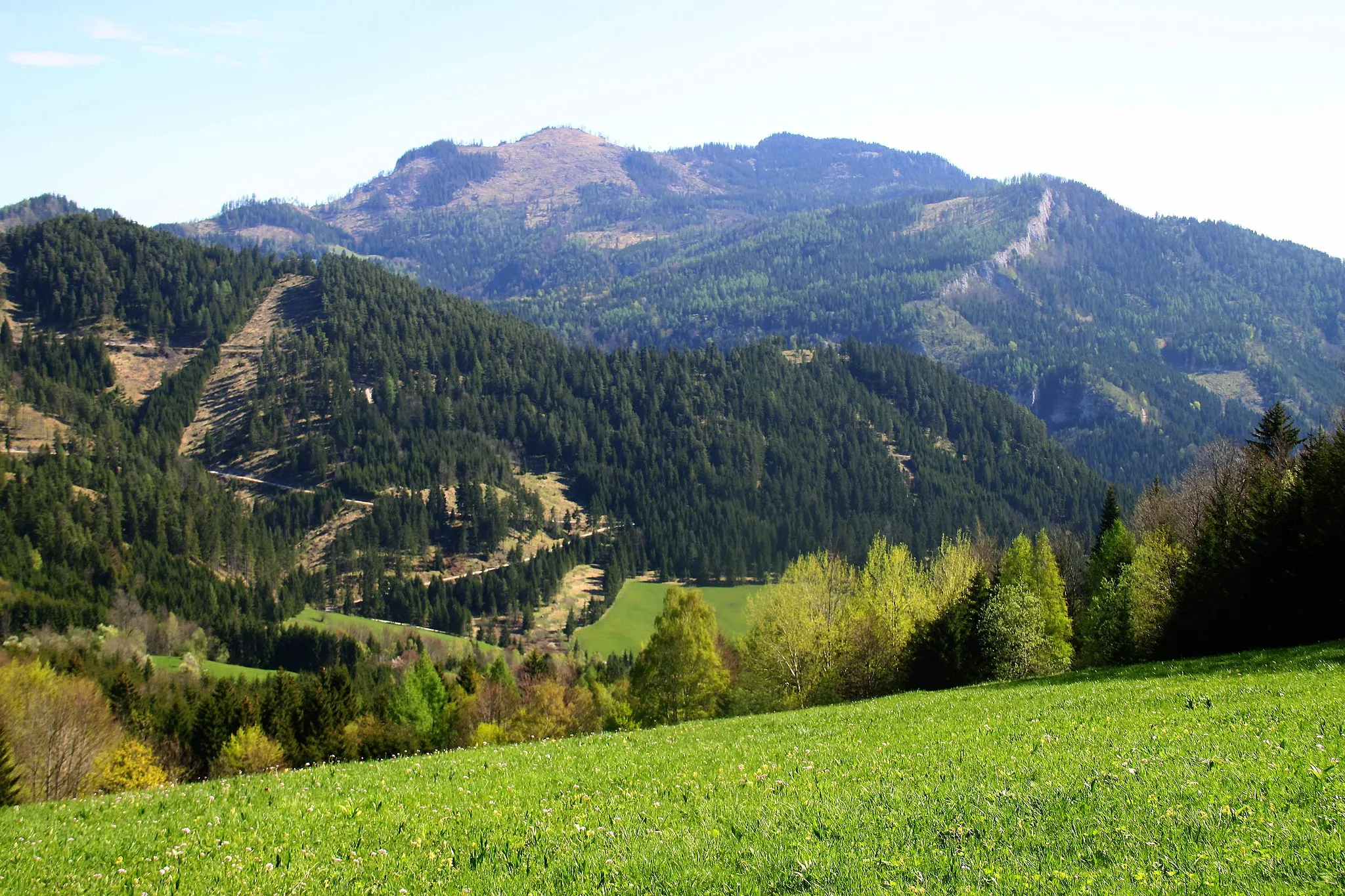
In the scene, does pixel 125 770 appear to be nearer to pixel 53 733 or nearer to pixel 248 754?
pixel 53 733

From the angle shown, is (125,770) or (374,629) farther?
(374,629)

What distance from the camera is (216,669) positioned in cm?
14188

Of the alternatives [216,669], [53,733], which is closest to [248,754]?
[53,733]

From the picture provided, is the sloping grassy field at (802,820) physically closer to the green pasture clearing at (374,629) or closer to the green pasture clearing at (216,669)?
the green pasture clearing at (216,669)

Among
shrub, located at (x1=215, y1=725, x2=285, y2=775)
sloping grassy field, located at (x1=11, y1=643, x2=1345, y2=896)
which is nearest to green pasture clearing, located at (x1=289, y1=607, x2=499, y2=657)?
shrub, located at (x1=215, y1=725, x2=285, y2=775)

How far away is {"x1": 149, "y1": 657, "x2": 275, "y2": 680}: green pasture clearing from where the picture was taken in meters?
134

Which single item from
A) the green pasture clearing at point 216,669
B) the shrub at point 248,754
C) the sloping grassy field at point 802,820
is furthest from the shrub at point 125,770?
the green pasture clearing at point 216,669

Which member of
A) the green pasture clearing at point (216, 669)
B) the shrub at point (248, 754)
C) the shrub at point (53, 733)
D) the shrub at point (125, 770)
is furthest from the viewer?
the green pasture clearing at point (216, 669)

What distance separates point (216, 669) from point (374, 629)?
45213 millimetres

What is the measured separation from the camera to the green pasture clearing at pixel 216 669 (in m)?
134

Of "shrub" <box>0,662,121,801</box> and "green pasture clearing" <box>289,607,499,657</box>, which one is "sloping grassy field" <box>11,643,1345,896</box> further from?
"green pasture clearing" <box>289,607,499,657</box>

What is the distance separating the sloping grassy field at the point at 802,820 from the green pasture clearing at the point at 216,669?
12419 centimetres

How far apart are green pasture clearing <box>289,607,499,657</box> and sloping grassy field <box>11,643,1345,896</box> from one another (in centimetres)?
14537

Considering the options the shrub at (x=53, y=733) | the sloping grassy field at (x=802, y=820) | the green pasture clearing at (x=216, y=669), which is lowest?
the green pasture clearing at (x=216, y=669)
